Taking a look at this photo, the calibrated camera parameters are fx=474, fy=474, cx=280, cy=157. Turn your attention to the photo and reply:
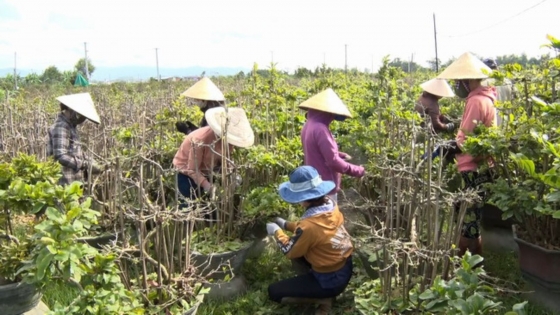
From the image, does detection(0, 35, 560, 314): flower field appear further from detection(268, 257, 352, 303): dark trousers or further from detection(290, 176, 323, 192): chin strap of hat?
detection(290, 176, 323, 192): chin strap of hat

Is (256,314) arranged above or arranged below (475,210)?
below

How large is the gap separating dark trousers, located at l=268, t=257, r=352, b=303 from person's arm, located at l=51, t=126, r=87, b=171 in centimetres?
188

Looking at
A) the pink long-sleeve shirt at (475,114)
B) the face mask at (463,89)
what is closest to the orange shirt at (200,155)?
the pink long-sleeve shirt at (475,114)

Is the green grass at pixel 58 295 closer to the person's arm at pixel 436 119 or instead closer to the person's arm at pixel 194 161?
the person's arm at pixel 194 161

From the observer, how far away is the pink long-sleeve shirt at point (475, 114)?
130 inches

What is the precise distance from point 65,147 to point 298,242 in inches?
79.7

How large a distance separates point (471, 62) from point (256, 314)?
2.36m

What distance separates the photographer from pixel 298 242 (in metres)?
→ 2.76

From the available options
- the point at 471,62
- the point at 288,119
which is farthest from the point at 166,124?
the point at 471,62

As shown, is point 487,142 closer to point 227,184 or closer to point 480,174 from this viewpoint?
point 480,174

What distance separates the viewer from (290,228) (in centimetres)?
305

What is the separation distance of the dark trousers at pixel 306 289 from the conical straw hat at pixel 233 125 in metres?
1.11

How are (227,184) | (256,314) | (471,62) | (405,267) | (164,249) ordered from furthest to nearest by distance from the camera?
1. (471,62)
2. (227,184)
3. (256,314)
4. (164,249)
5. (405,267)

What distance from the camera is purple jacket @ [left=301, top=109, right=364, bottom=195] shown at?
3.33 metres
